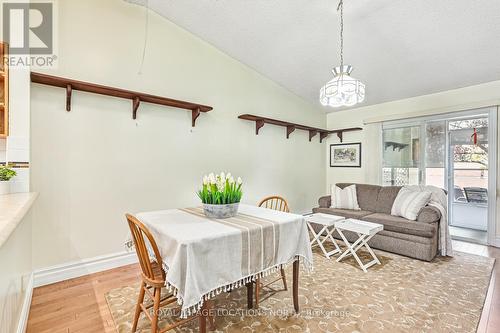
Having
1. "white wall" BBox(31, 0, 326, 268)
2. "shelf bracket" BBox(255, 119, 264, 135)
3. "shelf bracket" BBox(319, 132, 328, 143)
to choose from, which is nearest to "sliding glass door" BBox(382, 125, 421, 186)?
"shelf bracket" BBox(319, 132, 328, 143)

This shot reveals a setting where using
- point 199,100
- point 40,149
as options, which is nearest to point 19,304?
point 40,149

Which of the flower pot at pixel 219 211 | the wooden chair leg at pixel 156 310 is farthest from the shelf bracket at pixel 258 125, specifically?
the wooden chair leg at pixel 156 310

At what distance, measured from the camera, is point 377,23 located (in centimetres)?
285

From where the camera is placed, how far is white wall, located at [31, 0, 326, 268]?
8.20ft

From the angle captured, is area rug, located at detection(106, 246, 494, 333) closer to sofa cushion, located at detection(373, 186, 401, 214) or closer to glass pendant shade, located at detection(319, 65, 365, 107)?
sofa cushion, located at detection(373, 186, 401, 214)

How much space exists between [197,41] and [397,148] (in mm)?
4009

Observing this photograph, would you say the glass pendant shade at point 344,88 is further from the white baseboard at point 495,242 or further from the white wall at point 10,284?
the white baseboard at point 495,242

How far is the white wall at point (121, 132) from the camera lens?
8.20 feet

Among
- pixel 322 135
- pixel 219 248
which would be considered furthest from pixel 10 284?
pixel 322 135

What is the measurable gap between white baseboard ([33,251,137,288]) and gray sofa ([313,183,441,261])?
304cm

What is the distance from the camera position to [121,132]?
2869 mm

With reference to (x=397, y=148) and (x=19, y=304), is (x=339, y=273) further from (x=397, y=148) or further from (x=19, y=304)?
(x=397, y=148)

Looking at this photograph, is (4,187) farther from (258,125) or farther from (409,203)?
(409,203)
